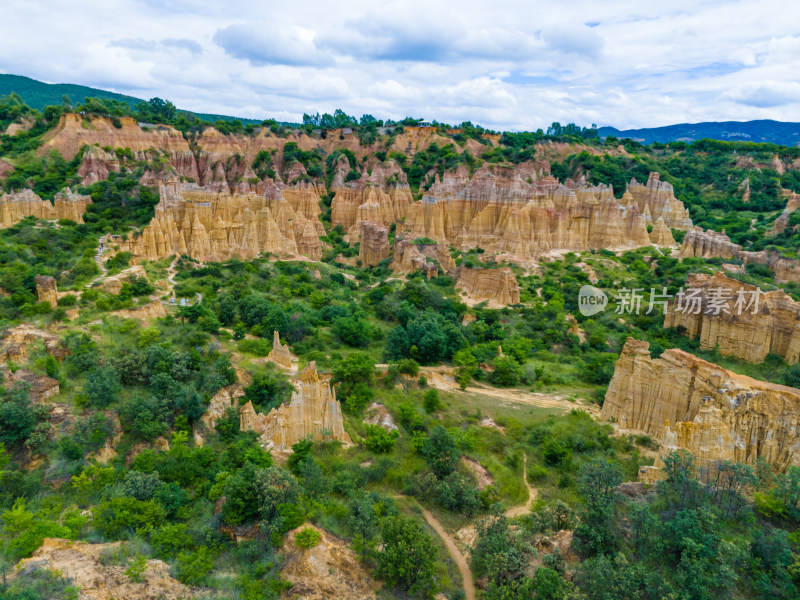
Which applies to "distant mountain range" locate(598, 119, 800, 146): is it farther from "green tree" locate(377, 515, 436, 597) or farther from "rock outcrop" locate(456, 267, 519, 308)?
"green tree" locate(377, 515, 436, 597)

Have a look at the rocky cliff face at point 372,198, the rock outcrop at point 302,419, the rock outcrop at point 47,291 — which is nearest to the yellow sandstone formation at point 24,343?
the rock outcrop at point 47,291

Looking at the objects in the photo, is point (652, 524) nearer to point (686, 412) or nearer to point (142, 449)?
Answer: point (686, 412)

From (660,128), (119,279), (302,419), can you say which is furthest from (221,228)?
(660,128)

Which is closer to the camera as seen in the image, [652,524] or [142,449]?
[652,524]

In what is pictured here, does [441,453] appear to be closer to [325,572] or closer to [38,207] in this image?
[325,572]

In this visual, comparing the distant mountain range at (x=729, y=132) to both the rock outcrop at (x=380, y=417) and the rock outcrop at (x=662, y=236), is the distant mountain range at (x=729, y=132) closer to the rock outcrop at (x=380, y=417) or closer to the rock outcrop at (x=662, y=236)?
the rock outcrop at (x=662, y=236)

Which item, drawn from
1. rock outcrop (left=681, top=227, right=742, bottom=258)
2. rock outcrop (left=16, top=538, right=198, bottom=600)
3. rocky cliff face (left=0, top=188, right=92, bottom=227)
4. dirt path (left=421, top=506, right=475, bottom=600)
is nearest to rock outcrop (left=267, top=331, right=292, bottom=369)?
dirt path (left=421, top=506, right=475, bottom=600)

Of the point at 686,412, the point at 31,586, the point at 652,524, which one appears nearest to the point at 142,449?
the point at 31,586
